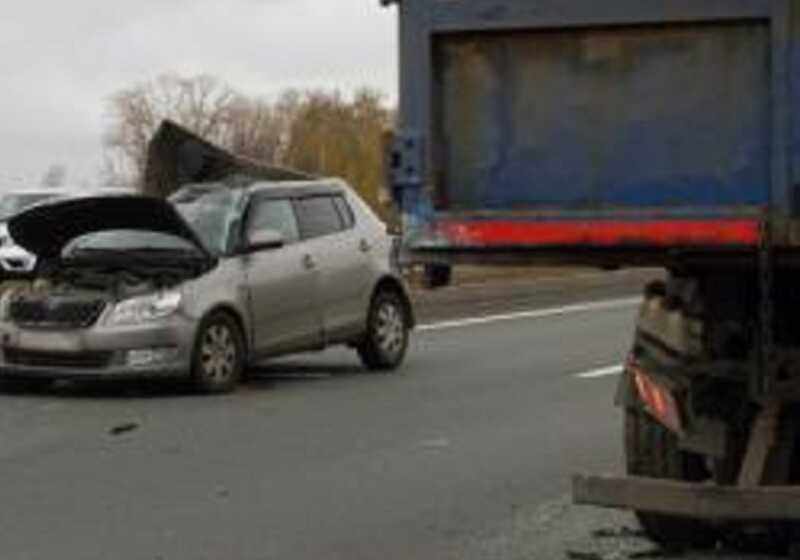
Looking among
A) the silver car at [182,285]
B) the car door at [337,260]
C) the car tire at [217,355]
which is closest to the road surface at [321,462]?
the car tire at [217,355]

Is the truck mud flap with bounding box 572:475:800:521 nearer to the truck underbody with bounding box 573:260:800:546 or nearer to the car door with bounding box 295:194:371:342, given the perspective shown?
the truck underbody with bounding box 573:260:800:546

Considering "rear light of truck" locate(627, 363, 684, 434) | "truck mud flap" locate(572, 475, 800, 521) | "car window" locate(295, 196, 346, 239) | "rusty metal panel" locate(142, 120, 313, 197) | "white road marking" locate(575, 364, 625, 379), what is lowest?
"white road marking" locate(575, 364, 625, 379)

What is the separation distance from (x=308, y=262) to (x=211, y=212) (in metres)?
1.02

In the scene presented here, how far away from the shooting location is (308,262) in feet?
57.9

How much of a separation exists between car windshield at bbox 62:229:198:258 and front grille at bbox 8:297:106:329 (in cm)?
65

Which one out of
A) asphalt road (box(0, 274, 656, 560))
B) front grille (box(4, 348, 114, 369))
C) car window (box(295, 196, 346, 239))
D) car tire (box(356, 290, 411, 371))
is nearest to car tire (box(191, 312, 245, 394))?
asphalt road (box(0, 274, 656, 560))

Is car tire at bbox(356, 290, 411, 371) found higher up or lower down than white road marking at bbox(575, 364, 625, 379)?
higher up

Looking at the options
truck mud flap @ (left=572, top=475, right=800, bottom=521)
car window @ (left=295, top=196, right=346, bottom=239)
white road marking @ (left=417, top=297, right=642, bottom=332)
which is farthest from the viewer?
white road marking @ (left=417, top=297, right=642, bottom=332)

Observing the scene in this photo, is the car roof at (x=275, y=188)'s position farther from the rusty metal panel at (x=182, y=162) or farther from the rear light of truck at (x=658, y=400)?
the rear light of truck at (x=658, y=400)

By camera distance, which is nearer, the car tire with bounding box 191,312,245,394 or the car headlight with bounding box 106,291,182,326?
the car headlight with bounding box 106,291,182,326

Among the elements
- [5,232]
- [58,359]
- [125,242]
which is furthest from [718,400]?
[5,232]

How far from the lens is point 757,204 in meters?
7.66

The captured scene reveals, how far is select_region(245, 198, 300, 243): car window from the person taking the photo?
17.1 metres

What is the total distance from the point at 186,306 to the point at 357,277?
8.54ft
